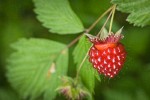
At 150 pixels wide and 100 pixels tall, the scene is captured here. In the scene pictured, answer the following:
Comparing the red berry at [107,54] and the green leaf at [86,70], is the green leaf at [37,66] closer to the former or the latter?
the green leaf at [86,70]

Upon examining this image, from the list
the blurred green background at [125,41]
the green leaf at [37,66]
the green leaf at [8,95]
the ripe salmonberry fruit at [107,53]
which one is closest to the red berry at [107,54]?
the ripe salmonberry fruit at [107,53]

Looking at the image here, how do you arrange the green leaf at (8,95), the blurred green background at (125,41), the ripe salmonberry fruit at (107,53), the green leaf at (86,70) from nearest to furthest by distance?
the ripe salmonberry fruit at (107,53) → the green leaf at (86,70) → the blurred green background at (125,41) → the green leaf at (8,95)

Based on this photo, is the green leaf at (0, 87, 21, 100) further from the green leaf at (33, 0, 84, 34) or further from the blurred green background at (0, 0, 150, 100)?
the green leaf at (33, 0, 84, 34)

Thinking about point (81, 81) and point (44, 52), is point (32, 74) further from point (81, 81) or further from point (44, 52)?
point (81, 81)

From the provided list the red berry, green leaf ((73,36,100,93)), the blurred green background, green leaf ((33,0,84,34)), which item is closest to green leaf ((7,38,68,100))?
green leaf ((33,0,84,34))

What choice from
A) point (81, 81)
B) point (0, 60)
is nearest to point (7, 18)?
point (0, 60)

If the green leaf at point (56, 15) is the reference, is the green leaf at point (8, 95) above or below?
below

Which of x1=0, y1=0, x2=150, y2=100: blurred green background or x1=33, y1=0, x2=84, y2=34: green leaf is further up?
x1=33, y1=0, x2=84, y2=34: green leaf

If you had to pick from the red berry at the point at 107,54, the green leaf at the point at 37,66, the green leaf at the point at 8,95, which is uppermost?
the red berry at the point at 107,54
